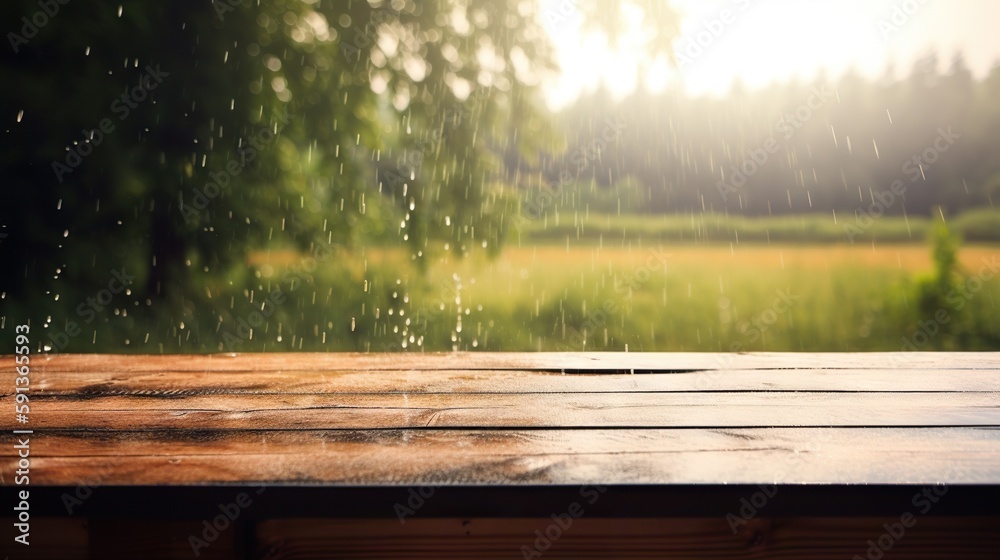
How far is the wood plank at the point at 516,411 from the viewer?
1293 millimetres

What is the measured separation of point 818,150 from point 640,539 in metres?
26.6

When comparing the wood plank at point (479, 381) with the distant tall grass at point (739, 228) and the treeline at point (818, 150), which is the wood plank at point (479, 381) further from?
the treeline at point (818, 150)

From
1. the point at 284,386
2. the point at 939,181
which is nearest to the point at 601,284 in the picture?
the point at 284,386

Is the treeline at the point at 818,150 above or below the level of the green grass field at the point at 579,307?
above

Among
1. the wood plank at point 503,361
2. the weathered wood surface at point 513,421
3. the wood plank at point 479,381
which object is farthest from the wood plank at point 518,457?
the wood plank at point 503,361

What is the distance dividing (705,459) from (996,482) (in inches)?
16.6

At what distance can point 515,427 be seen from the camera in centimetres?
127

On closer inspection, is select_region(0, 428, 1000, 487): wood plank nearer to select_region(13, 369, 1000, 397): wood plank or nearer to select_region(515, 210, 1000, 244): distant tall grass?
select_region(13, 369, 1000, 397): wood plank

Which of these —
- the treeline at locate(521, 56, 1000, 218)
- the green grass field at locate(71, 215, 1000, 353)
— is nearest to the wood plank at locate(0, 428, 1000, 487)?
the green grass field at locate(71, 215, 1000, 353)

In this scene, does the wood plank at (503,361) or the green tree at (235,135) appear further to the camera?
the green tree at (235,135)

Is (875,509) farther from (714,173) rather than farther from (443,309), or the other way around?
(714,173)

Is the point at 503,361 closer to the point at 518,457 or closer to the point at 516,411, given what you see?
the point at 516,411

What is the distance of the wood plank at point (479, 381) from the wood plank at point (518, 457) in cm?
35

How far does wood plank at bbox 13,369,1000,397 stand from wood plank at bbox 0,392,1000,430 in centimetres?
7
